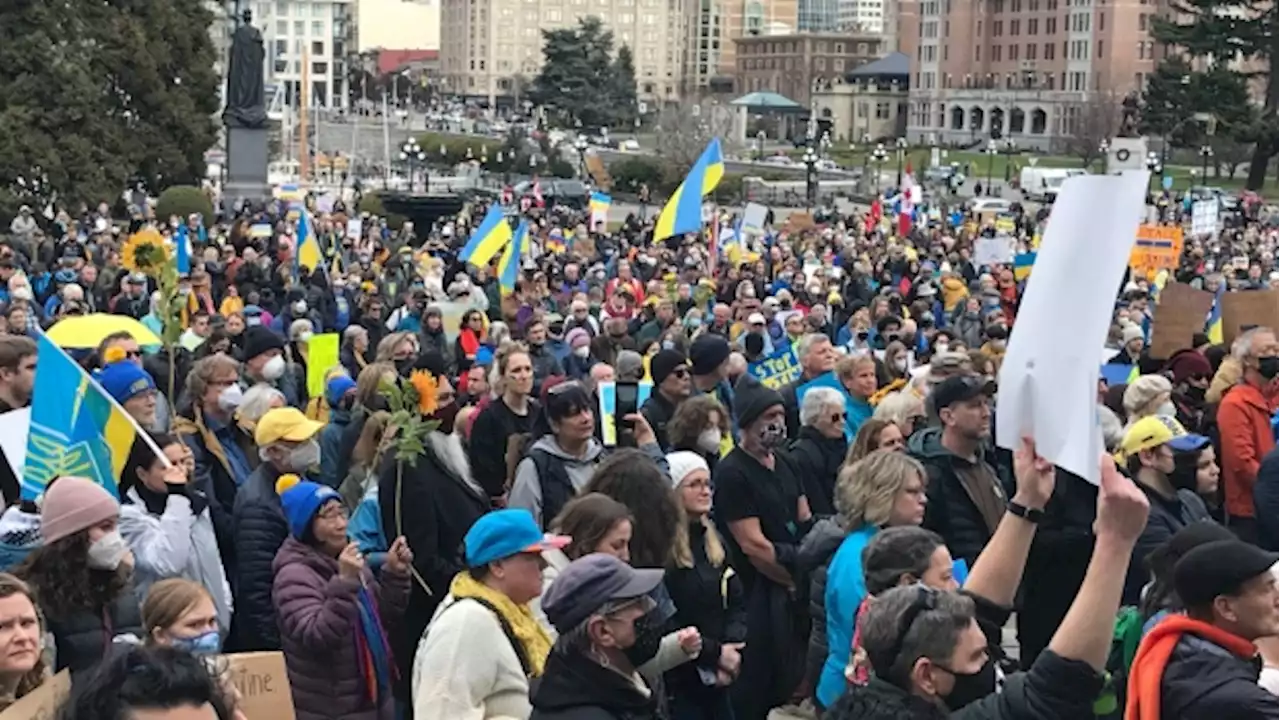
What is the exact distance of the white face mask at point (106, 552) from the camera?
4805 mm

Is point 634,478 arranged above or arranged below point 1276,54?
below

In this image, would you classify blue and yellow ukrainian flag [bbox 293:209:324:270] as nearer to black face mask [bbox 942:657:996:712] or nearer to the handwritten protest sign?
the handwritten protest sign

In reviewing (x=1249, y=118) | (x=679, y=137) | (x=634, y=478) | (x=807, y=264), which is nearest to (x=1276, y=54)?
(x=1249, y=118)

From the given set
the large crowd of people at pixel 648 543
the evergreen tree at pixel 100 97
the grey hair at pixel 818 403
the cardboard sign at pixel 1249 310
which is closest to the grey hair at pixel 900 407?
the large crowd of people at pixel 648 543

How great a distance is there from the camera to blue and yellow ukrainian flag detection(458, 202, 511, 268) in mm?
17984

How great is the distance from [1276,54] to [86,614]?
211ft

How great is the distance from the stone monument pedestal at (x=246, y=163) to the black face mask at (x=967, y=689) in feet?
127

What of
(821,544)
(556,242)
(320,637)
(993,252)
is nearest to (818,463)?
(821,544)

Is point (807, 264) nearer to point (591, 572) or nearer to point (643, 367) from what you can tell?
point (643, 367)

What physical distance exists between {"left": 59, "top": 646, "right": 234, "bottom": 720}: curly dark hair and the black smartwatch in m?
1.88

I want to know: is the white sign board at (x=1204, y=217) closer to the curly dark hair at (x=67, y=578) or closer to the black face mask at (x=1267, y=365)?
the black face mask at (x=1267, y=365)

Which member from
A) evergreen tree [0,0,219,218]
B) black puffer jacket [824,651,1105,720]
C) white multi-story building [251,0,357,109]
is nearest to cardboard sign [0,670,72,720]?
black puffer jacket [824,651,1105,720]

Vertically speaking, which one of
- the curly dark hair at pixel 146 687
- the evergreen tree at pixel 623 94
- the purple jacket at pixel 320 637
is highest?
the evergreen tree at pixel 623 94

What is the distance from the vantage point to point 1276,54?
6303 centimetres
